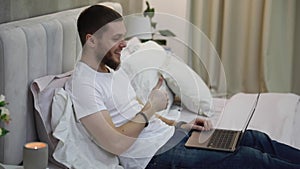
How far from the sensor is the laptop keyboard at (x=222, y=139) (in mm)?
2197

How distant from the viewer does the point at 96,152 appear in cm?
204

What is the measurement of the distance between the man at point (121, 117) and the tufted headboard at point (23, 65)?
181 millimetres

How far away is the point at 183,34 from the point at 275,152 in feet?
3.59

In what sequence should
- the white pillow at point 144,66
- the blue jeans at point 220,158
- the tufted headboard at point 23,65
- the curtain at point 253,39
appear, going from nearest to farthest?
the tufted headboard at point 23,65 < the blue jeans at point 220,158 < the white pillow at point 144,66 < the curtain at point 253,39

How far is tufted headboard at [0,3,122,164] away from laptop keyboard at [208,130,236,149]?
795 millimetres

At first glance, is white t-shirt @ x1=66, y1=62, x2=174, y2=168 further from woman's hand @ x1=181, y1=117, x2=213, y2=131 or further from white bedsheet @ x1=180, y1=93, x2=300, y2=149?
white bedsheet @ x1=180, y1=93, x2=300, y2=149

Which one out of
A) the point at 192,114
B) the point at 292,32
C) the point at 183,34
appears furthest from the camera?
the point at 292,32

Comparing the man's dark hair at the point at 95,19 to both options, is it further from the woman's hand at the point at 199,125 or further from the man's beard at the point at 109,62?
the woman's hand at the point at 199,125

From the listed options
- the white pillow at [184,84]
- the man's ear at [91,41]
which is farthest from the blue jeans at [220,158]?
the man's ear at [91,41]

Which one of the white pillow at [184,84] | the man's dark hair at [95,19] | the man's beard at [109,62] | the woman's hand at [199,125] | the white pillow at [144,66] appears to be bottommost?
the woman's hand at [199,125]

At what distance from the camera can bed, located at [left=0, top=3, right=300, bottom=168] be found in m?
1.94

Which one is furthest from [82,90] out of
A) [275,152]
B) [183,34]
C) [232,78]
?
[232,78]

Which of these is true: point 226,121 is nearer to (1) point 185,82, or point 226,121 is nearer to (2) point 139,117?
(1) point 185,82

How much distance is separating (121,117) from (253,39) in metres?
2.48
